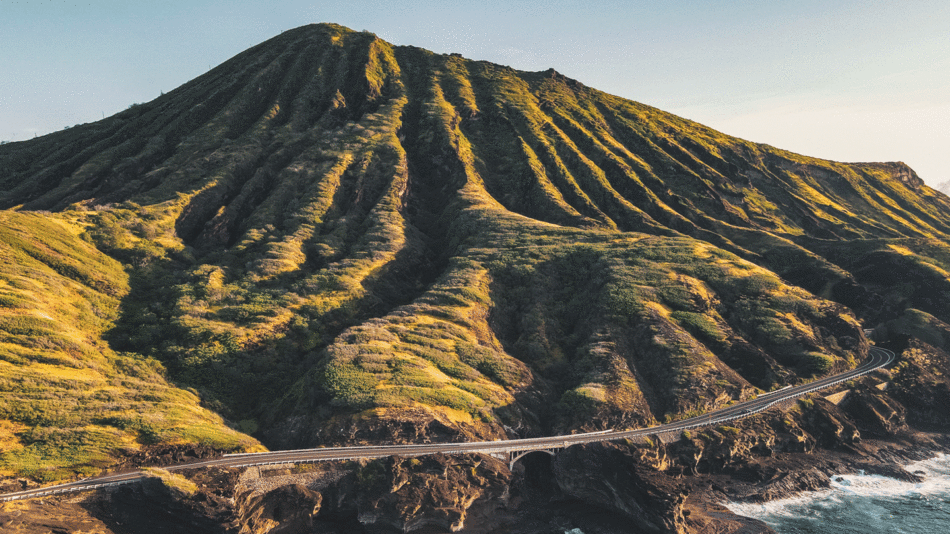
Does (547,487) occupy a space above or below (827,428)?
below

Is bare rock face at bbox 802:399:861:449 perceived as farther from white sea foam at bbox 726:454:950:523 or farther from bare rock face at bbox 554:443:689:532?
bare rock face at bbox 554:443:689:532

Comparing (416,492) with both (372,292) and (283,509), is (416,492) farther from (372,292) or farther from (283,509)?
→ (372,292)

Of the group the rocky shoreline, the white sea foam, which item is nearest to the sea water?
the white sea foam

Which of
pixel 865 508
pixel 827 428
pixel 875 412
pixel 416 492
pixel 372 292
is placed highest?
pixel 372 292

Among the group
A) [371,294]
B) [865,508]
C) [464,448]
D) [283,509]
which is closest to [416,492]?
[464,448]

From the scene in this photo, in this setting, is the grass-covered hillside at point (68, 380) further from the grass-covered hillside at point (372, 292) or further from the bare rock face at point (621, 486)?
the bare rock face at point (621, 486)

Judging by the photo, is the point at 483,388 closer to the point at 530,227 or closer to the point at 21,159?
the point at 530,227

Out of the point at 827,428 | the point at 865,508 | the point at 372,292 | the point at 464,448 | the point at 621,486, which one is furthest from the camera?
the point at 372,292
